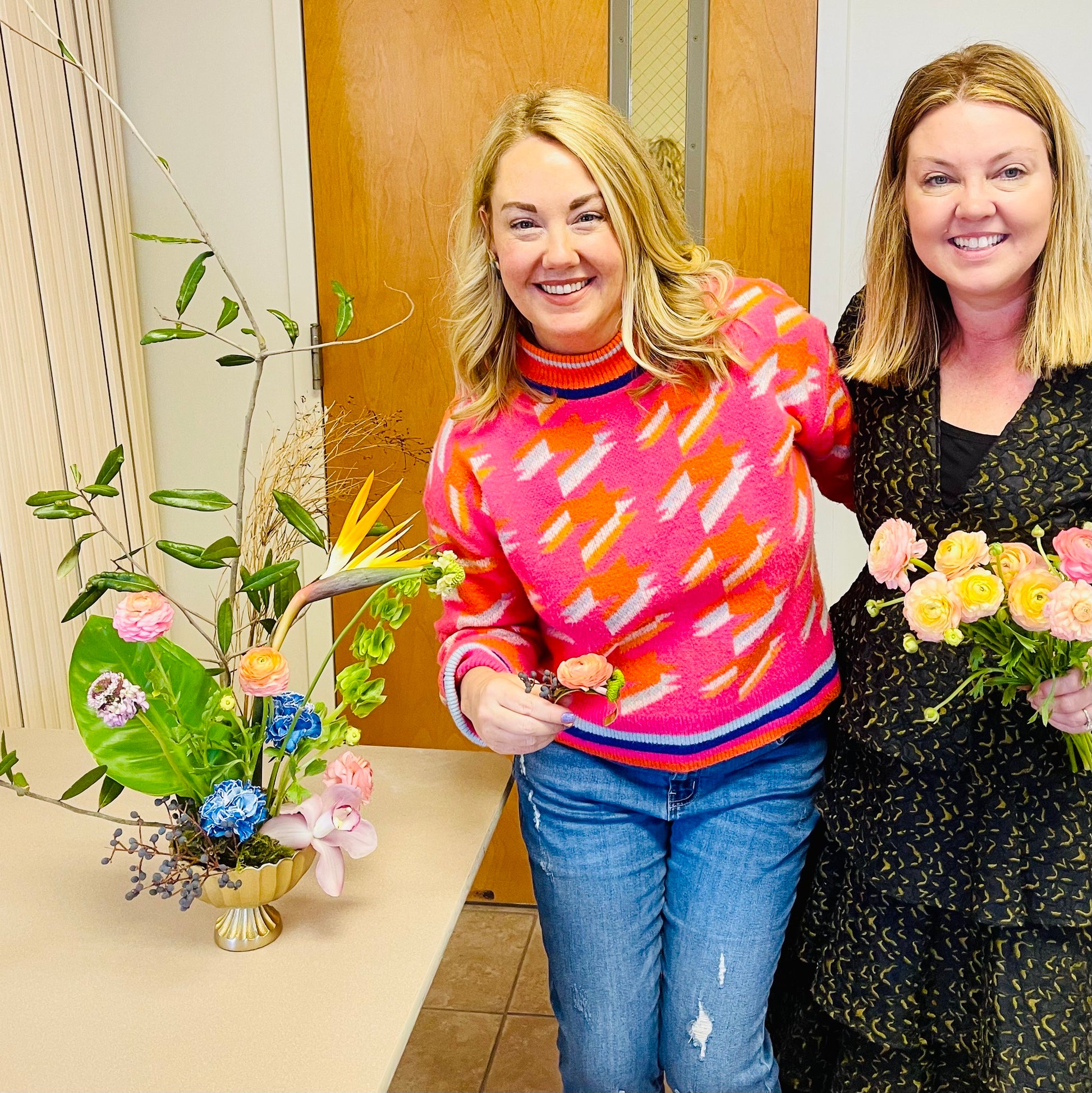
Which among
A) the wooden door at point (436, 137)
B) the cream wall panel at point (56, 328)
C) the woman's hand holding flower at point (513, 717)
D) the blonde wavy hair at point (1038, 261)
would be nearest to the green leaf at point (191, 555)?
the woman's hand holding flower at point (513, 717)

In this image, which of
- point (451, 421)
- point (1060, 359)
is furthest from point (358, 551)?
point (1060, 359)

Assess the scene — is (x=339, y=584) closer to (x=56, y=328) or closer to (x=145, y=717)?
(x=145, y=717)

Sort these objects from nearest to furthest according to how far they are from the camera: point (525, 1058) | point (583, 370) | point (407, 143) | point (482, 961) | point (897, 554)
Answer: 1. point (897, 554)
2. point (583, 370)
3. point (525, 1058)
4. point (407, 143)
5. point (482, 961)

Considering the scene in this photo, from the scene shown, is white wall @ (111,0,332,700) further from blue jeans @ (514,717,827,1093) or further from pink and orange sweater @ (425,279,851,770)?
blue jeans @ (514,717,827,1093)

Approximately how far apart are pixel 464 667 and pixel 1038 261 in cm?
84

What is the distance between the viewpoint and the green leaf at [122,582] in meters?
1.15

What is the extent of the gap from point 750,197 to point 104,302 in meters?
1.43

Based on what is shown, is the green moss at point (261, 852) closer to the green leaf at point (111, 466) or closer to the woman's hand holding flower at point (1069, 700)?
the green leaf at point (111, 466)

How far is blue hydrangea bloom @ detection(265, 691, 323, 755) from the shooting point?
123 centimetres

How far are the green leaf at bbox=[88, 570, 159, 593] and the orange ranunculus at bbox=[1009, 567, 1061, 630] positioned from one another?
2.80 ft

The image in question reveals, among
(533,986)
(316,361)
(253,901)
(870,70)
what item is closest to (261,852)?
(253,901)

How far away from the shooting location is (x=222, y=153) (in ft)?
8.11

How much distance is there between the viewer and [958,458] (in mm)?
1235

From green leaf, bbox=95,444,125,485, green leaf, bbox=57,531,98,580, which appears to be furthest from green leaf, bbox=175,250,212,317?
green leaf, bbox=57,531,98,580
